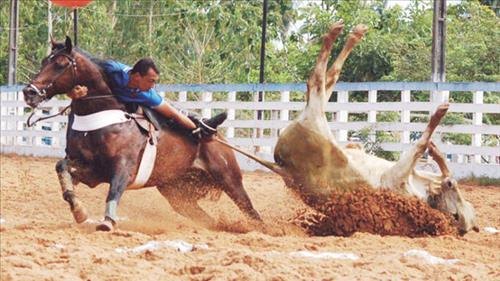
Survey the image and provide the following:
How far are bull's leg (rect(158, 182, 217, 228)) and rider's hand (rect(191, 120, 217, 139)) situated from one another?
0.51 m

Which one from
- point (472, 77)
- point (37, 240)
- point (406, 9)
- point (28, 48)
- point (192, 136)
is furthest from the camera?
point (28, 48)

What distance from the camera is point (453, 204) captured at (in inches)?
331

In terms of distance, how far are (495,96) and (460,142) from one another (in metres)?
1.68

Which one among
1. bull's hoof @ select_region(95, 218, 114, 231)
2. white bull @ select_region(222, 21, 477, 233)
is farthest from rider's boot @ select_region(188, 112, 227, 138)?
bull's hoof @ select_region(95, 218, 114, 231)

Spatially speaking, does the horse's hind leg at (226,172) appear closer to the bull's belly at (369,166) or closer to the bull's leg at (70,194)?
the bull's belly at (369,166)

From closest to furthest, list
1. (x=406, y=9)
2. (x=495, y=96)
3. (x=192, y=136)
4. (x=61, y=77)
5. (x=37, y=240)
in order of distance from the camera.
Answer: (x=37, y=240) → (x=61, y=77) → (x=192, y=136) → (x=495, y=96) → (x=406, y=9)

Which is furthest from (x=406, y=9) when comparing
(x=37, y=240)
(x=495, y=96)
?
(x=37, y=240)

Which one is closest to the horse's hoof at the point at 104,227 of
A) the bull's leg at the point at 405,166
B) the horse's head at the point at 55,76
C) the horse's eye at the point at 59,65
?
the horse's head at the point at 55,76

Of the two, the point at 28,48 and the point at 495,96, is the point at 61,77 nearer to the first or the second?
the point at 495,96

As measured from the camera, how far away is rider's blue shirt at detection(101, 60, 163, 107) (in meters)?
Result: 8.63

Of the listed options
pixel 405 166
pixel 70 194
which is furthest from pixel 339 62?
pixel 70 194

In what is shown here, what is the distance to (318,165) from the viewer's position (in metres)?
8.38

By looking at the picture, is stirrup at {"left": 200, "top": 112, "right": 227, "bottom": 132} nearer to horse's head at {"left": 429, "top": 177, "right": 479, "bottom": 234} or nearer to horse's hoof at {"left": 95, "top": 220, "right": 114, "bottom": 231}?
horse's hoof at {"left": 95, "top": 220, "right": 114, "bottom": 231}

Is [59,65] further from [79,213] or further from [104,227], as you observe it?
[104,227]
